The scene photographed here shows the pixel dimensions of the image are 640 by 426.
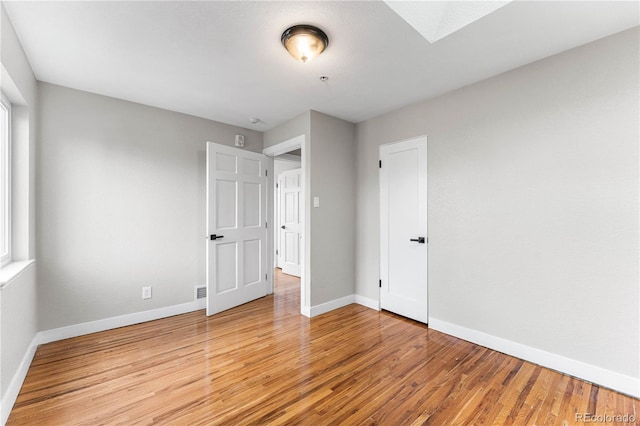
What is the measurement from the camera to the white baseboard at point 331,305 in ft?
10.6

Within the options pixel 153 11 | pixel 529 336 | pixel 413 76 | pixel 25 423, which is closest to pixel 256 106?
pixel 153 11

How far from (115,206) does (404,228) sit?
10.4 feet

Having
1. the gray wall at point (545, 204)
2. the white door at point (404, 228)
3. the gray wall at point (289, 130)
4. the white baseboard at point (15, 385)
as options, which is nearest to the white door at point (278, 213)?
the gray wall at point (289, 130)

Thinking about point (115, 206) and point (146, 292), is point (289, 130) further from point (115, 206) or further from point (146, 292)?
point (146, 292)

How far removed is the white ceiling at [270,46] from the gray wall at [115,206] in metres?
0.34

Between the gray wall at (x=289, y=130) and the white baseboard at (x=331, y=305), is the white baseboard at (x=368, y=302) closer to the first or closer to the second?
the white baseboard at (x=331, y=305)

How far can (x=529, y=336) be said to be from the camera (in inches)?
89.0

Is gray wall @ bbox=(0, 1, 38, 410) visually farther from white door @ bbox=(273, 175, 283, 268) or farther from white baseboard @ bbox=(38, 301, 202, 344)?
white door @ bbox=(273, 175, 283, 268)

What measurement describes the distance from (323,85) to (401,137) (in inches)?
44.7

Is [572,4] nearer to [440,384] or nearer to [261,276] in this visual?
[440,384]

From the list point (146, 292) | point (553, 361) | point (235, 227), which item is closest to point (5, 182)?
point (146, 292)

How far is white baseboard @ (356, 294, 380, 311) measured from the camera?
346 cm

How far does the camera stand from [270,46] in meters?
2.00

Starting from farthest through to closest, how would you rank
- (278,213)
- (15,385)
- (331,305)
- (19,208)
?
1. (278,213)
2. (331,305)
3. (19,208)
4. (15,385)
